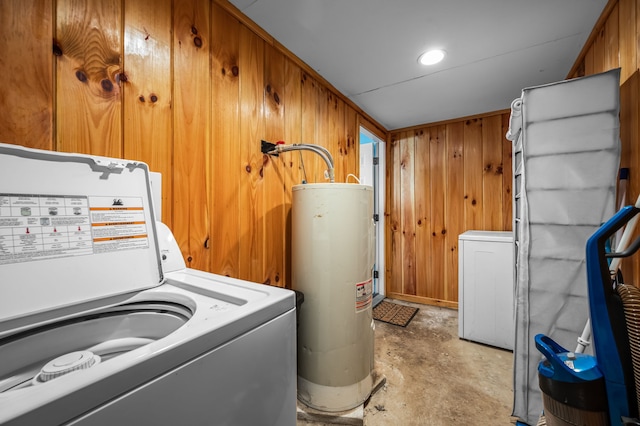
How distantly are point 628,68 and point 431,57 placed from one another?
912 mm

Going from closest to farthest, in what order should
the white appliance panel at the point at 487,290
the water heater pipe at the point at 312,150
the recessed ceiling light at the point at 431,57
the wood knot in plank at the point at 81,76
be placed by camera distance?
the wood knot in plank at the point at 81,76
the water heater pipe at the point at 312,150
the recessed ceiling light at the point at 431,57
the white appliance panel at the point at 487,290

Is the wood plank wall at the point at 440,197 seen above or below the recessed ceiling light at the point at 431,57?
below

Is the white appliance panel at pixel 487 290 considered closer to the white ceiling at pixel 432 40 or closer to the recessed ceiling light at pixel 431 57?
the white ceiling at pixel 432 40

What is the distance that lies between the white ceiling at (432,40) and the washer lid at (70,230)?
1093 millimetres

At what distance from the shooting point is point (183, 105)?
1124 mm

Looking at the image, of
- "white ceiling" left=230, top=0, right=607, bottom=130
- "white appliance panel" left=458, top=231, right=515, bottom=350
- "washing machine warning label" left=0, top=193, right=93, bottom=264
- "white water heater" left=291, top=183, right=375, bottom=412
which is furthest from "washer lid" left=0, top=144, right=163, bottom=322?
"white appliance panel" left=458, top=231, right=515, bottom=350

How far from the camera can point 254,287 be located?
0.74 m

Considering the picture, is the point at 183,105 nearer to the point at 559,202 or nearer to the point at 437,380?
the point at 559,202

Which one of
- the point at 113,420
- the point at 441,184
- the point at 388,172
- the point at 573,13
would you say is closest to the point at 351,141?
the point at 388,172

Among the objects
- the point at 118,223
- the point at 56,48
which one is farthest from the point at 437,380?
the point at 56,48

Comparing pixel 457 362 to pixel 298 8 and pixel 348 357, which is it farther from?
pixel 298 8

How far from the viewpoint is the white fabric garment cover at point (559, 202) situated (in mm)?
1100

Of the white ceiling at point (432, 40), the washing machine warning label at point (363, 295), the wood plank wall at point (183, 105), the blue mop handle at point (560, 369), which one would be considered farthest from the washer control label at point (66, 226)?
the blue mop handle at point (560, 369)

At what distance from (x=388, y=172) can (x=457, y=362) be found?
78.8 inches
